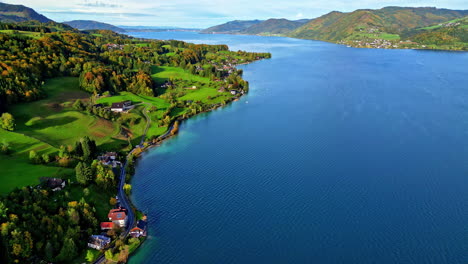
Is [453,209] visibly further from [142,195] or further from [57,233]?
[57,233]

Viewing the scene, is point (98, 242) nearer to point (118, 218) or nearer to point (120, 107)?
point (118, 218)

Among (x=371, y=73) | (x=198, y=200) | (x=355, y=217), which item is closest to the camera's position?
(x=355, y=217)

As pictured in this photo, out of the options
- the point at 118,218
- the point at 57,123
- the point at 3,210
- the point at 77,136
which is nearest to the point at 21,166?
the point at 3,210

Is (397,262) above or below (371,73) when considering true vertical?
below

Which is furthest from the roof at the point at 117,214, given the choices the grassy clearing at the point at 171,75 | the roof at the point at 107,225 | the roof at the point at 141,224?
the grassy clearing at the point at 171,75

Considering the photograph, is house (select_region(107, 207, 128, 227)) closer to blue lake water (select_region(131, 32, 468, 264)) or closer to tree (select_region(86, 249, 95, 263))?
blue lake water (select_region(131, 32, 468, 264))

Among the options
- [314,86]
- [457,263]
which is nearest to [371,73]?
[314,86]

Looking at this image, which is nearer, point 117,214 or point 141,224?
point 117,214

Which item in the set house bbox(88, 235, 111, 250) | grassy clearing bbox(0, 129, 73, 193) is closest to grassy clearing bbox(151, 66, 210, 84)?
grassy clearing bbox(0, 129, 73, 193)
